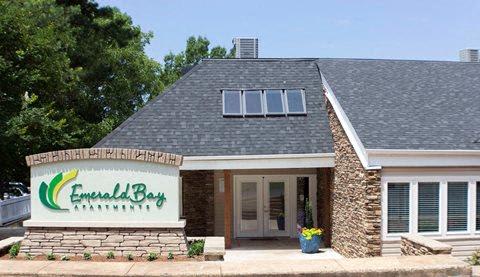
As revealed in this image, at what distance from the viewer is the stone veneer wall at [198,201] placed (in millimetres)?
19250

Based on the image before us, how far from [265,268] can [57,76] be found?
48.5ft

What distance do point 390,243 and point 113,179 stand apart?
7.25 metres

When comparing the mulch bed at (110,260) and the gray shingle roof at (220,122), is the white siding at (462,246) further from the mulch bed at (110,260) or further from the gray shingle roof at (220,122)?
the mulch bed at (110,260)

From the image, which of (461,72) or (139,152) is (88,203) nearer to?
(139,152)

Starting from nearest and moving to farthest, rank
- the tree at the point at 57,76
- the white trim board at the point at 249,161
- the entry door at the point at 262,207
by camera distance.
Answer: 1. the white trim board at the point at 249,161
2. the tree at the point at 57,76
3. the entry door at the point at 262,207

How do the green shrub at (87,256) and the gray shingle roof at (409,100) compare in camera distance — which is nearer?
the green shrub at (87,256)

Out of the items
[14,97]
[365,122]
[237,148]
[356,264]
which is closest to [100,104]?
[14,97]

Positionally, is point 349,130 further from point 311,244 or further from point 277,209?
point 277,209

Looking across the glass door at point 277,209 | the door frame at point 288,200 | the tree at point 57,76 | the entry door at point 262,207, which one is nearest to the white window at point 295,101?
the door frame at point 288,200

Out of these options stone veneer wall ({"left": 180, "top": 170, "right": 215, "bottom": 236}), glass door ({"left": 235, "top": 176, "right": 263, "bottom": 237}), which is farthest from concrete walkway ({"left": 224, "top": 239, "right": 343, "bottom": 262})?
stone veneer wall ({"left": 180, "top": 170, "right": 215, "bottom": 236})

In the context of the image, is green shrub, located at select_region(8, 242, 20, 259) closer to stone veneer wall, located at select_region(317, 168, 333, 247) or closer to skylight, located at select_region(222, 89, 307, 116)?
skylight, located at select_region(222, 89, 307, 116)

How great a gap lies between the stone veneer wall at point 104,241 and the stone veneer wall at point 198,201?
23.6ft

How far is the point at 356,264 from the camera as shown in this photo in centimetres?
913

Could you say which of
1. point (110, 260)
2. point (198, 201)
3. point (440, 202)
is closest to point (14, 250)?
point (110, 260)
